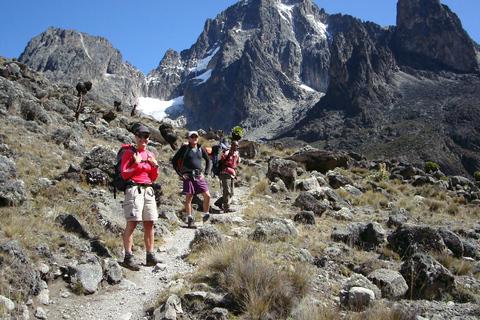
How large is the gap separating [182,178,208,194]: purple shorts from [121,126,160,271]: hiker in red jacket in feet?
5.93

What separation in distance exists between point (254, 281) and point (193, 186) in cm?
351

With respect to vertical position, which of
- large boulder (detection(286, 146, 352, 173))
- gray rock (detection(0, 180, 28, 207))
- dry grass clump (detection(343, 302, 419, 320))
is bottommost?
dry grass clump (detection(343, 302, 419, 320))

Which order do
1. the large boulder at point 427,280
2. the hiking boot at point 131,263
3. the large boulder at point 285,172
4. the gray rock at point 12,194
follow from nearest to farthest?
the large boulder at point 427,280 → the hiking boot at point 131,263 → the gray rock at point 12,194 → the large boulder at point 285,172

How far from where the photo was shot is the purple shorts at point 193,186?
Result: 21.8 ft

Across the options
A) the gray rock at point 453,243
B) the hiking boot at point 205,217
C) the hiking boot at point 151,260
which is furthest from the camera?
the hiking boot at point 205,217

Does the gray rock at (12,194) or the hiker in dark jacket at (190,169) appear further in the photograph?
the hiker in dark jacket at (190,169)

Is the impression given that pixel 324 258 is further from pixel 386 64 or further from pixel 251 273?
pixel 386 64

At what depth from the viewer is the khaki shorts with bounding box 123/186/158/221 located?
452cm

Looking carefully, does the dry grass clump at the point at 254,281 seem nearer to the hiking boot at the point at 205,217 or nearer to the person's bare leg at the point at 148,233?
the person's bare leg at the point at 148,233

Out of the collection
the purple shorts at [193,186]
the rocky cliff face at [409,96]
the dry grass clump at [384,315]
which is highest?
the rocky cliff face at [409,96]

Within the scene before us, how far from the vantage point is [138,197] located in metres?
4.59

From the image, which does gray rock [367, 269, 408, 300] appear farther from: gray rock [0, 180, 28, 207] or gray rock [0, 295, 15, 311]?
gray rock [0, 180, 28, 207]

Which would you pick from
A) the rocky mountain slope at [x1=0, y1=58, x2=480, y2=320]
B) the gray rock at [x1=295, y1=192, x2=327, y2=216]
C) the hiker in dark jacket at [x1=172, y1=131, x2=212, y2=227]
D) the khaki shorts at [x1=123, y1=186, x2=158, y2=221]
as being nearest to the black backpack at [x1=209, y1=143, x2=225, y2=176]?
the rocky mountain slope at [x1=0, y1=58, x2=480, y2=320]

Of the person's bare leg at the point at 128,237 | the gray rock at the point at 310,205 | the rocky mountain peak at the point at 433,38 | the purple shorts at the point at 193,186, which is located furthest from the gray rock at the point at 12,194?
the rocky mountain peak at the point at 433,38
